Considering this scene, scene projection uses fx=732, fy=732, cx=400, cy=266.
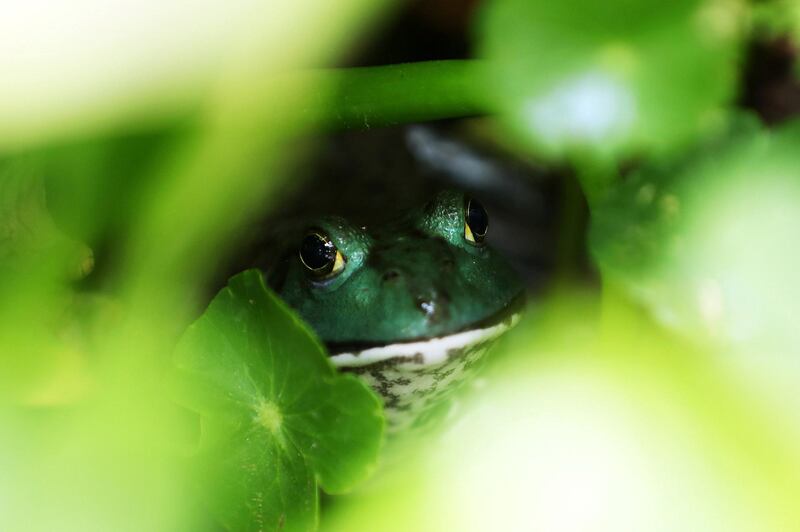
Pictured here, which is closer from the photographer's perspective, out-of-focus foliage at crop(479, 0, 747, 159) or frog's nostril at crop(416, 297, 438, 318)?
out-of-focus foliage at crop(479, 0, 747, 159)

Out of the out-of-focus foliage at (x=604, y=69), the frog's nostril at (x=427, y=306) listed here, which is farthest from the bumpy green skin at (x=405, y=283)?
the out-of-focus foliage at (x=604, y=69)

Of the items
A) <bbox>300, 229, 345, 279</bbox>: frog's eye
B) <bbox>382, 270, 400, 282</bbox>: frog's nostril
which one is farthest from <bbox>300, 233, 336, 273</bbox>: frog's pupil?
<bbox>382, 270, 400, 282</bbox>: frog's nostril

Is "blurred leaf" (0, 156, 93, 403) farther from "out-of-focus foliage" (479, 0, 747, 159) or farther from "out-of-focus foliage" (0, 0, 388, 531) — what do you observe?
"out-of-focus foliage" (479, 0, 747, 159)

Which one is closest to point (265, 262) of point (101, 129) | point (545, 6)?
point (101, 129)

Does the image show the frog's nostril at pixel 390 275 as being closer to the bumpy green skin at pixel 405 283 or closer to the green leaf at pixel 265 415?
the bumpy green skin at pixel 405 283

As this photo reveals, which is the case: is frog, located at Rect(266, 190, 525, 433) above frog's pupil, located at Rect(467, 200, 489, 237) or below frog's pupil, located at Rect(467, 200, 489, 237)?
below

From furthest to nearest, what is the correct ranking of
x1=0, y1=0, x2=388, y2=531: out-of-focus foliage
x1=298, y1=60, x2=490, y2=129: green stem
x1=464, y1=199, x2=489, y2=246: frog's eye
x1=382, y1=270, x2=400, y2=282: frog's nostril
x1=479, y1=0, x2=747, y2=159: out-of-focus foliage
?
x1=464, y1=199, x2=489, y2=246: frog's eye → x1=382, y1=270, x2=400, y2=282: frog's nostril → x1=298, y1=60, x2=490, y2=129: green stem → x1=479, y1=0, x2=747, y2=159: out-of-focus foliage → x1=0, y1=0, x2=388, y2=531: out-of-focus foliage
